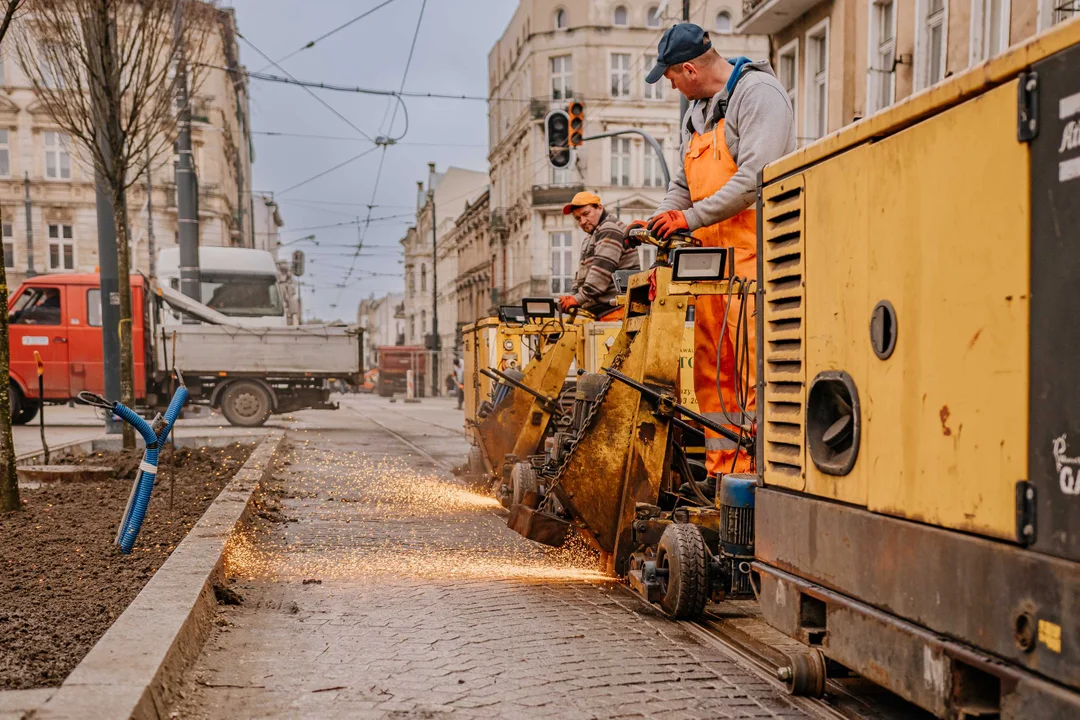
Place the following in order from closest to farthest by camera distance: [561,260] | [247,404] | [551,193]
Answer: [247,404], [551,193], [561,260]

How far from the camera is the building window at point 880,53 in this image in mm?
19188

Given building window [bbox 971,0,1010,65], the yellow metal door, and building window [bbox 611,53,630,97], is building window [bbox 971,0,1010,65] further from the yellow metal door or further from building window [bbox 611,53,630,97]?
building window [bbox 611,53,630,97]

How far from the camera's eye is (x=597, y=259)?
8.30 metres

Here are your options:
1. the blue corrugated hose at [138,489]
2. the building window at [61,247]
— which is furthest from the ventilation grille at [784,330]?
the building window at [61,247]

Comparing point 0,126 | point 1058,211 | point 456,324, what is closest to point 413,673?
point 1058,211

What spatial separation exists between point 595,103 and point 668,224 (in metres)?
47.5

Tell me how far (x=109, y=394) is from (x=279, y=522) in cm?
838

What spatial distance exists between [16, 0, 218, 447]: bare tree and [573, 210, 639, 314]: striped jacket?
5000mm

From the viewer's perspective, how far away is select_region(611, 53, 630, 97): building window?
51.0 m

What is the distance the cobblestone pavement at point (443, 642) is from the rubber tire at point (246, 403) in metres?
13.6

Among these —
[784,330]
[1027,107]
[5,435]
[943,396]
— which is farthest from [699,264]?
[5,435]

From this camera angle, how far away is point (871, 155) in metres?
3.08

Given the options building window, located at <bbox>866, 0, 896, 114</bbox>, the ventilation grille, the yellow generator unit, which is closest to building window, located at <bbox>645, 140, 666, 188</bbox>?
building window, located at <bbox>866, 0, 896, 114</bbox>

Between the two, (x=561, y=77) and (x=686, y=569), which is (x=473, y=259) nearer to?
(x=561, y=77)
